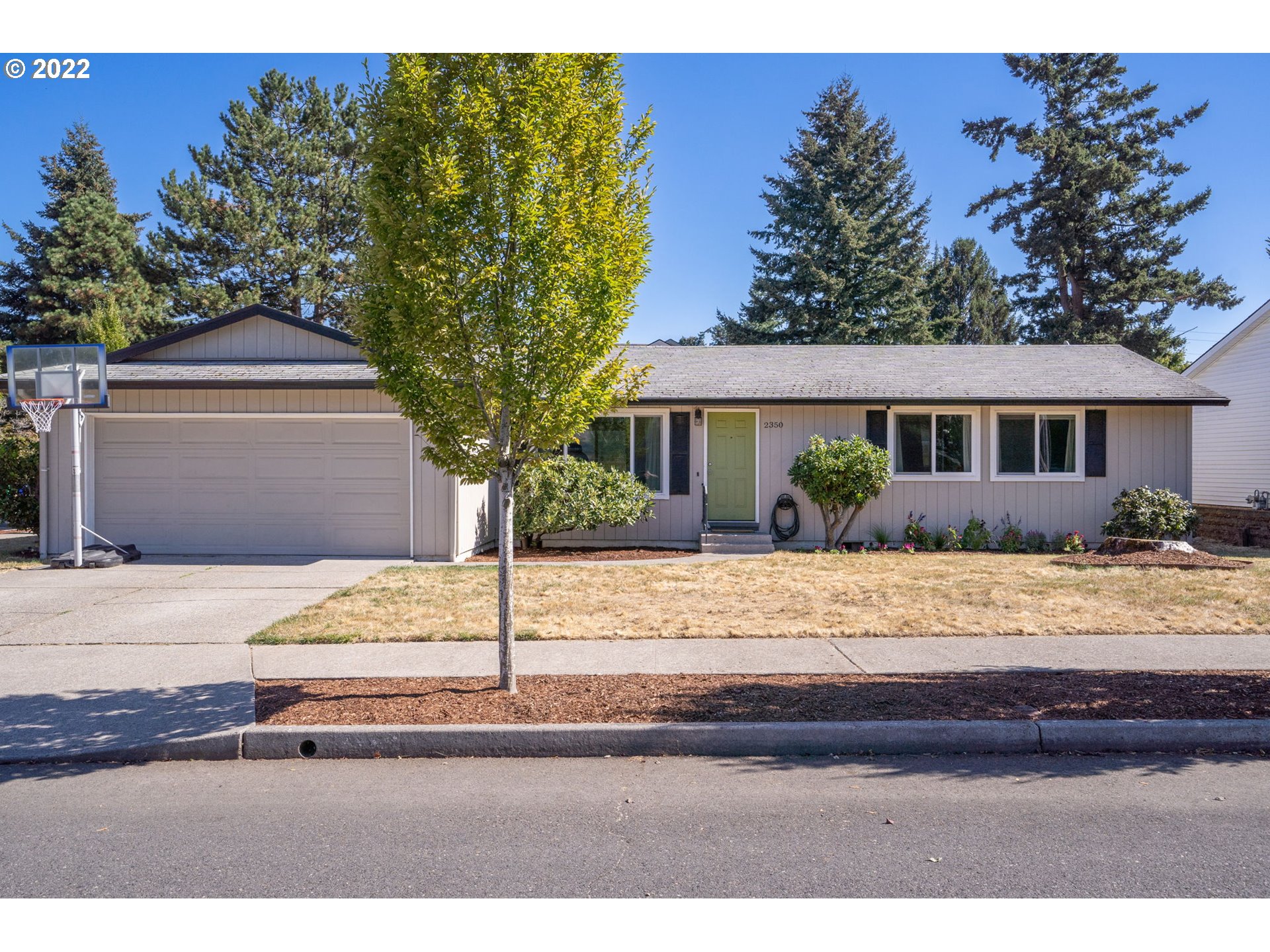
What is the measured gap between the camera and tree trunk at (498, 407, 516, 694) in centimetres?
592

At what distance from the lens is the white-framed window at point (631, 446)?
15.5m

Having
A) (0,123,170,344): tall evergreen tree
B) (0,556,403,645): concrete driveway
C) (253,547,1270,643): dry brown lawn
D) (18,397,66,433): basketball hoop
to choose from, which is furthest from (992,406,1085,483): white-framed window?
(0,123,170,344): tall evergreen tree

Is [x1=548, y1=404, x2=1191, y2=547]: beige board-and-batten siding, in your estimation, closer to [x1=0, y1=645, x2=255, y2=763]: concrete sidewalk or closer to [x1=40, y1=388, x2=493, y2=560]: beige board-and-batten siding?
[x1=40, y1=388, x2=493, y2=560]: beige board-and-batten siding

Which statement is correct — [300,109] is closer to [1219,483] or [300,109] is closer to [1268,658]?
[1219,483]

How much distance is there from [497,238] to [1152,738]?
16.7 ft

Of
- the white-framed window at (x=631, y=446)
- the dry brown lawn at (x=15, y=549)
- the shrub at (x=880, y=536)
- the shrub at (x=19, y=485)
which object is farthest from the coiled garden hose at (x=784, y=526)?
the shrub at (x=19, y=485)

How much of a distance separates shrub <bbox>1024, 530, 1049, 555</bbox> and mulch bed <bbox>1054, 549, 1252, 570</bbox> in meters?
1.74

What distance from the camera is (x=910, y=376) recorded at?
16516mm

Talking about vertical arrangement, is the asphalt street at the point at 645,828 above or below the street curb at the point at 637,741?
below

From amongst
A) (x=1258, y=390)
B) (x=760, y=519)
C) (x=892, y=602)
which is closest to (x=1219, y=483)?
(x=1258, y=390)

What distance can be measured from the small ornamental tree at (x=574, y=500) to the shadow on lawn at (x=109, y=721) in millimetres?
7899

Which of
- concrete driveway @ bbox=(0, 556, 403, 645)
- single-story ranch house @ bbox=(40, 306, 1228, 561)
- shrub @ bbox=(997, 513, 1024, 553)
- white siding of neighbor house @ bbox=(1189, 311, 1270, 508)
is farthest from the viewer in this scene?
white siding of neighbor house @ bbox=(1189, 311, 1270, 508)

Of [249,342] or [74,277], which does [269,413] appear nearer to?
[249,342]

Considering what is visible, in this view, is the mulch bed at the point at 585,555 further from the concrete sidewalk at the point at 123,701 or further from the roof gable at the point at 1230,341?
the roof gable at the point at 1230,341
